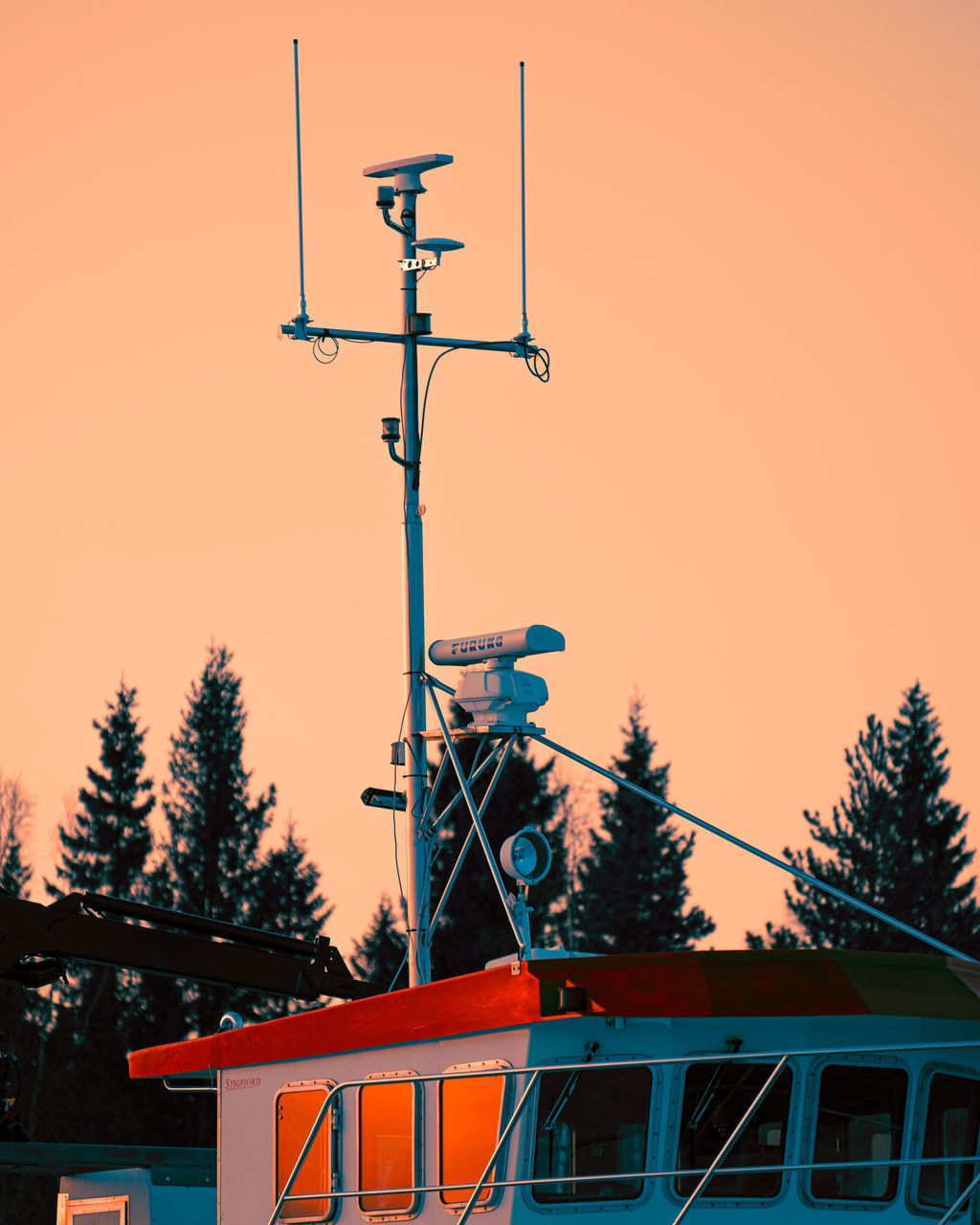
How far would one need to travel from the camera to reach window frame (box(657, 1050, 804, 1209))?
11.0 metres

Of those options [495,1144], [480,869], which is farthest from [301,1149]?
[480,869]

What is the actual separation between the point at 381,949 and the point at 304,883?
154 inches

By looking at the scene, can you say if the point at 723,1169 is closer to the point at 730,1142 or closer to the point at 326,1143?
the point at 730,1142

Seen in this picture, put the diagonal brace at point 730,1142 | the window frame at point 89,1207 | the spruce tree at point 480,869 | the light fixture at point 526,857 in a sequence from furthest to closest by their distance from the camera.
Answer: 1. the spruce tree at point 480,869
2. the window frame at point 89,1207
3. the light fixture at point 526,857
4. the diagonal brace at point 730,1142

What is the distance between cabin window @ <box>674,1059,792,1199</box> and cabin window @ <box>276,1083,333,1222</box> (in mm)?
2651

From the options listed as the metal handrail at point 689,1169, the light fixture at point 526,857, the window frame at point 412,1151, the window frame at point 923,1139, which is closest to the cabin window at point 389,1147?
the window frame at point 412,1151

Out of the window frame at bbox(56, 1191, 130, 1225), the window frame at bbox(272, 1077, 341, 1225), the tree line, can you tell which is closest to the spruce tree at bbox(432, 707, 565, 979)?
the tree line

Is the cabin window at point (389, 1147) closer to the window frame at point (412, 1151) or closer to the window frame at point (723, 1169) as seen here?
the window frame at point (412, 1151)

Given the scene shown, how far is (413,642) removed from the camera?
49.1 feet

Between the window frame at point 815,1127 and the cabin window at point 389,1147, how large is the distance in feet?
8.27

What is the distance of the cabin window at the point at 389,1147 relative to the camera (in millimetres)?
11836

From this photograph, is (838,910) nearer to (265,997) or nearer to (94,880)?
(265,997)

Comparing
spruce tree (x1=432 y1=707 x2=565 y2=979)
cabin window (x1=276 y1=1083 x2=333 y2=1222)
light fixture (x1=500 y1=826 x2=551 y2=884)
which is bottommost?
cabin window (x1=276 y1=1083 x2=333 y2=1222)

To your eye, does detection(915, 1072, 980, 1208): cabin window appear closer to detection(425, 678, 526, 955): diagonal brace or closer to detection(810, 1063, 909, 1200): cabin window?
detection(810, 1063, 909, 1200): cabin window
